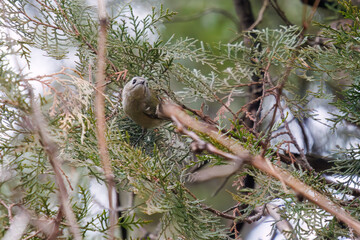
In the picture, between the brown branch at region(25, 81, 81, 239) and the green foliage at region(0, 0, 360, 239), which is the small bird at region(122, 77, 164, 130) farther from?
the brown branch at region(25, 81, 81, 239)

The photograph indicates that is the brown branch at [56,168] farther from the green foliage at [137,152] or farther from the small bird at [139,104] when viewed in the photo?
the small bird at [139,104]

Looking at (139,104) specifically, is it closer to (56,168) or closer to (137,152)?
(137,152)

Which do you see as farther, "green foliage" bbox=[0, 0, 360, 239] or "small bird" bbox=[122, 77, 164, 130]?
"small bird" bbox=[122, 77, 164, 130]

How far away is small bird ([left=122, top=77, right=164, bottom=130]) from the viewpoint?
4.93 ft

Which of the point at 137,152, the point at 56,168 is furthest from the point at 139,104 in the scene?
the point at 56,168

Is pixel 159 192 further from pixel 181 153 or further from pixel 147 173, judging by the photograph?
pixel 181 153

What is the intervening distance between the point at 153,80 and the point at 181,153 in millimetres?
312

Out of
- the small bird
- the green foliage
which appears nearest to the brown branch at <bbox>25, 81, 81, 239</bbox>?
the green foliage

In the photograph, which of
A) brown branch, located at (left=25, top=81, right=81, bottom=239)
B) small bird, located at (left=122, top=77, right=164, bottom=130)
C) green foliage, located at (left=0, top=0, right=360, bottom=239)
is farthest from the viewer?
small bird, located at (left=122, top=77, right=164, bottom=130)

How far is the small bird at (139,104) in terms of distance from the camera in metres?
1.50

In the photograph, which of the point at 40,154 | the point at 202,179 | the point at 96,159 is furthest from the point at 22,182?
the point at 202,179

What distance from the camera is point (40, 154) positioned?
1.19 metres

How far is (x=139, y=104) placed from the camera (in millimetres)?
1533

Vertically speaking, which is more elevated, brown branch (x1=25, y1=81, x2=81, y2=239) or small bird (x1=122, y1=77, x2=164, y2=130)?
brown branch (x1=25, y1=81, x2=81, y2=239)
